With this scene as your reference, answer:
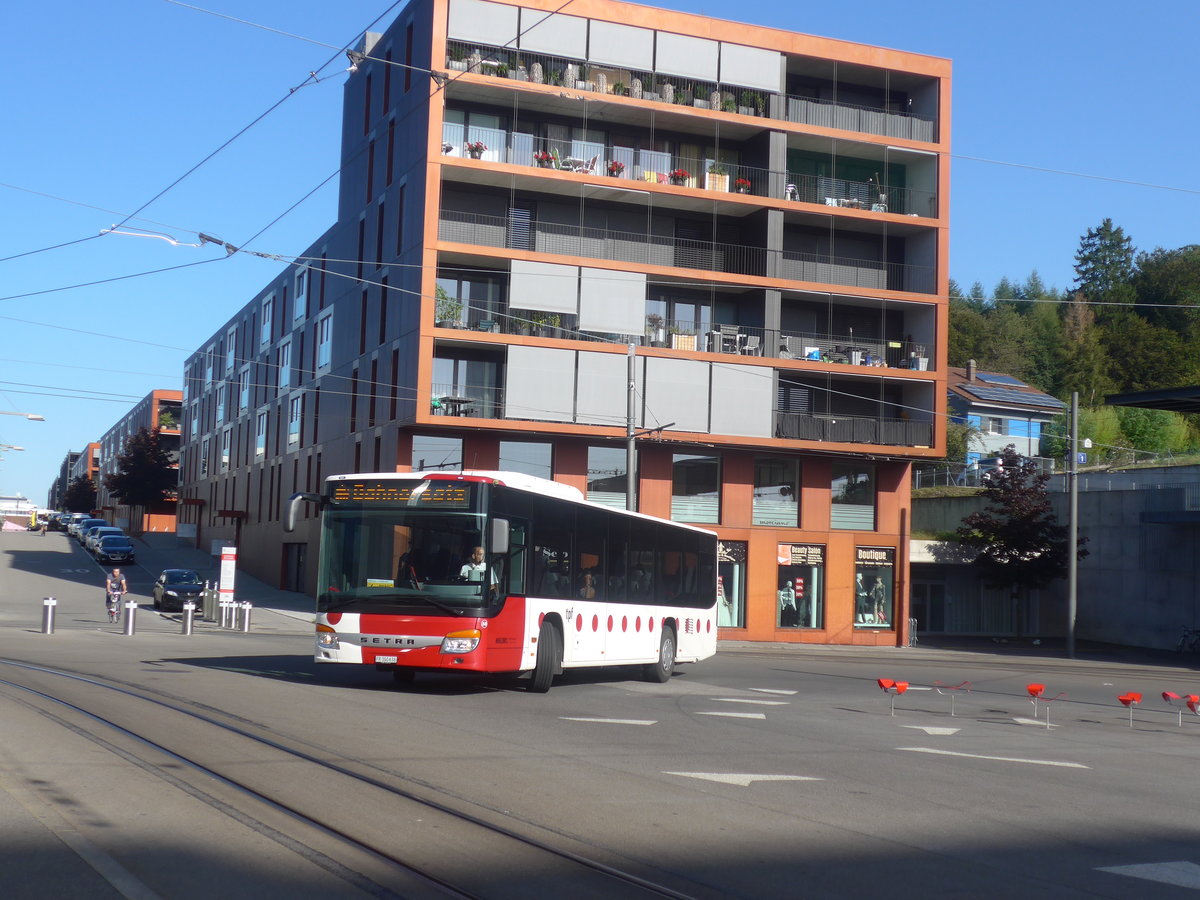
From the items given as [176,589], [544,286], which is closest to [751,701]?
[544,286]

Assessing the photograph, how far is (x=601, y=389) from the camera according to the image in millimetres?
41000

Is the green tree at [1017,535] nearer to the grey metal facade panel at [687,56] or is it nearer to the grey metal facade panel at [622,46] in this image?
the grey metal facade panel at [687,56]

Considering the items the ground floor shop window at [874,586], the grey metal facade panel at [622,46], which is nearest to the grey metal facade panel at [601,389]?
the grey metal facade panel at [622,46]

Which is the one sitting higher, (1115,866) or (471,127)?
(471,127)

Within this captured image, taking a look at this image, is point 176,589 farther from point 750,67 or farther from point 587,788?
point 587,788

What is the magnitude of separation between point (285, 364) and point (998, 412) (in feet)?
155

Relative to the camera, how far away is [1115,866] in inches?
313

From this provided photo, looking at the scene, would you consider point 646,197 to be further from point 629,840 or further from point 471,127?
point 629,840

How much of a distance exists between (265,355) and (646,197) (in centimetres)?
3374

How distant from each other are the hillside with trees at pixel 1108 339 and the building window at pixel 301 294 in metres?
40.6

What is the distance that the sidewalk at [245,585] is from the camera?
42.6m

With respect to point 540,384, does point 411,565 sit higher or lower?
lower

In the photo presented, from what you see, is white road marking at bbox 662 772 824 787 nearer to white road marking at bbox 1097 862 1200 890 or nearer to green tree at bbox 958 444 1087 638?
white road marking at bbox 1097 862 1200 890

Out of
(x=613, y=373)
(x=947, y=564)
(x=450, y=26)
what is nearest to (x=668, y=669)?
(x=613, y=373)
